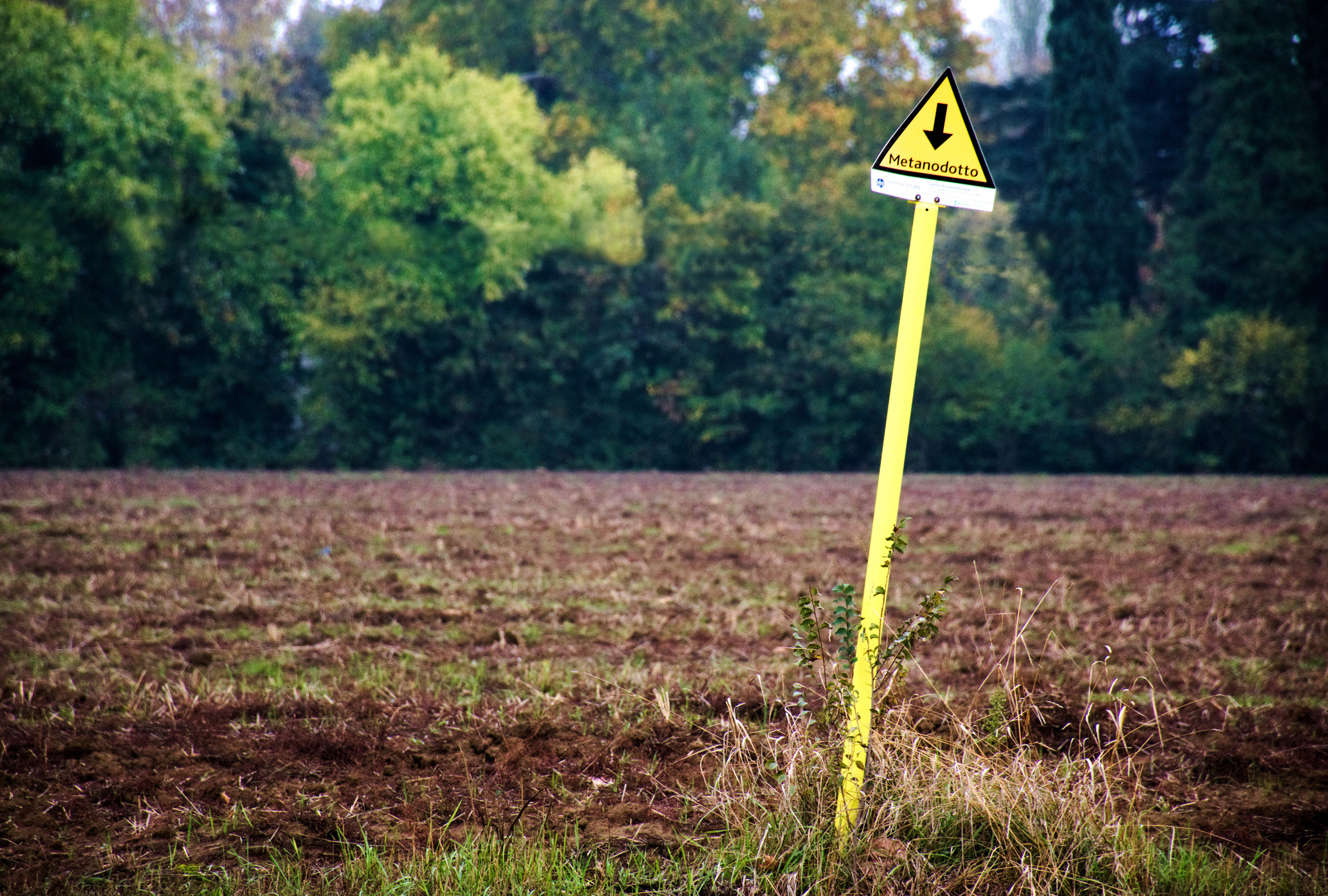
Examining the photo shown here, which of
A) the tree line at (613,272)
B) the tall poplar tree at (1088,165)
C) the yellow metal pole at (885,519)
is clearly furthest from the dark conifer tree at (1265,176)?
the yellow metal pole at (885,519)

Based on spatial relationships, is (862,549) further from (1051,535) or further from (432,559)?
(432,559)

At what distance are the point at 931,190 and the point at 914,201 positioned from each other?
2.6 inches

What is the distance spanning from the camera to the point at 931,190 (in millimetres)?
3254

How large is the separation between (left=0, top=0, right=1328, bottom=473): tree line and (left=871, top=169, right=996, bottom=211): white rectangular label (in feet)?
70.5

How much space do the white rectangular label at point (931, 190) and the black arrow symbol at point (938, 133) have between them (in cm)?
11

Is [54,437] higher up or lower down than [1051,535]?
lower down

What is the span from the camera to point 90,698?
5.12 m

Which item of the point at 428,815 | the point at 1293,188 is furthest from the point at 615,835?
the point at 1293,188

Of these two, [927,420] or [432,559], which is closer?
[432,559]

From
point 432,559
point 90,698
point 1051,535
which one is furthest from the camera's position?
point 1051,535

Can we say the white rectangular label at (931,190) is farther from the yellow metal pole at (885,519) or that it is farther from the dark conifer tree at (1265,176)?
the dark conifer tree at (1265,176)

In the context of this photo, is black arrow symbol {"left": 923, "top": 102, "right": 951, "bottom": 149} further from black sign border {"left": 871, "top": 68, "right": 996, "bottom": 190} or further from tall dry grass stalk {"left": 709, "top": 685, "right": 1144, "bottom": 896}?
tall dry grass stalk {"left": 709, "top": 685, "right": 1144, "bottom": 896}

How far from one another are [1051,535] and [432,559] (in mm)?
6883

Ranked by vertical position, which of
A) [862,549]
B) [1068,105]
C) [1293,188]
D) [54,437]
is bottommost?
[54,437]
